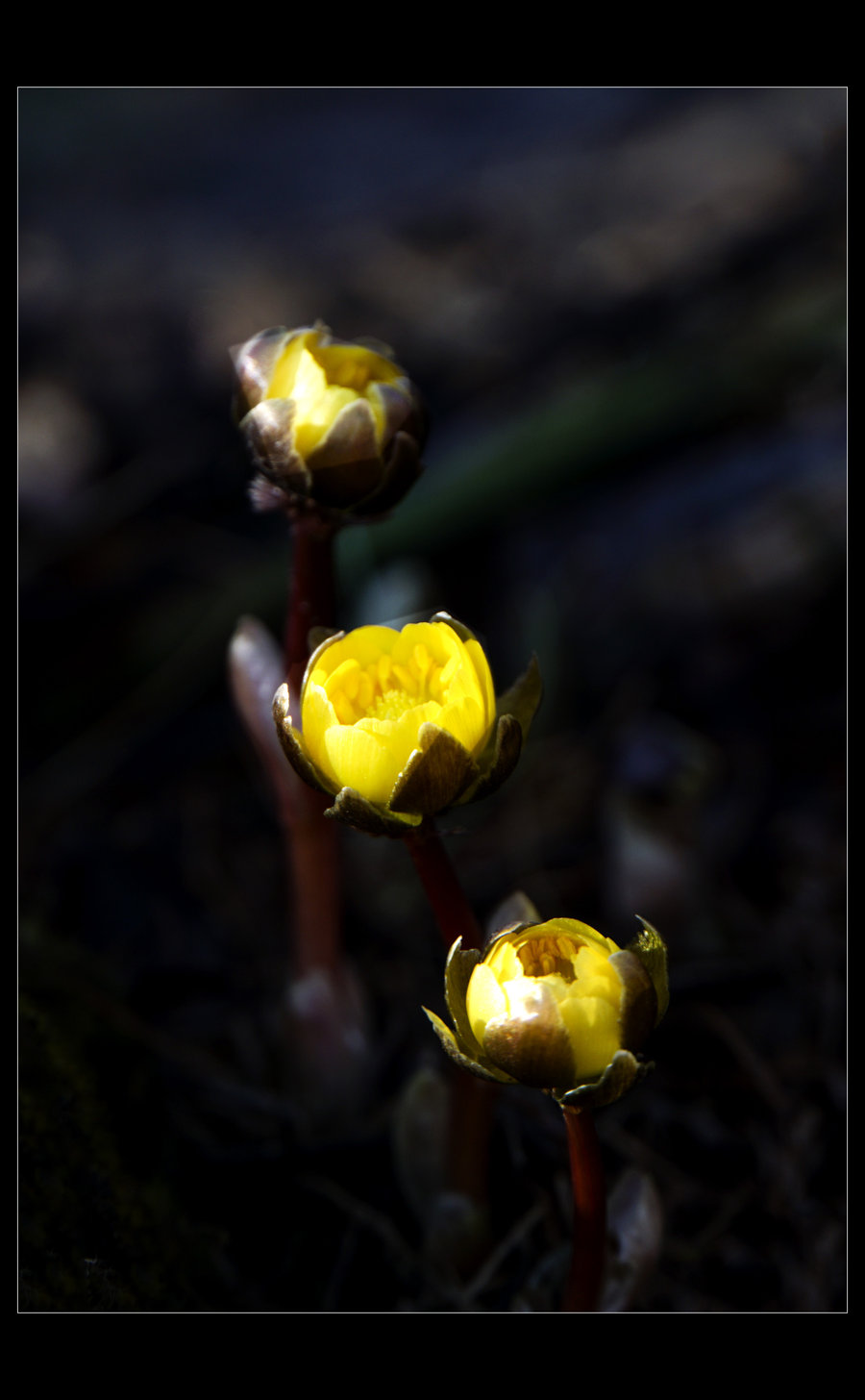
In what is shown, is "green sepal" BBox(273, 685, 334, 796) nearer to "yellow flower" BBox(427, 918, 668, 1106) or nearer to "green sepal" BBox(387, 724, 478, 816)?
"green sepal" BBox(387, 724, 478, 816)

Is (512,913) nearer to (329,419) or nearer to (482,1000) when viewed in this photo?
(482,1000)

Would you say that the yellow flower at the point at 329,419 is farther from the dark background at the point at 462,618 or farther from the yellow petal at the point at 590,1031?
the yellow petal at the point at 590,1031

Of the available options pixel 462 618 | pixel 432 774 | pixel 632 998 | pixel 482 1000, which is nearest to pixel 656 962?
pixel 632 998

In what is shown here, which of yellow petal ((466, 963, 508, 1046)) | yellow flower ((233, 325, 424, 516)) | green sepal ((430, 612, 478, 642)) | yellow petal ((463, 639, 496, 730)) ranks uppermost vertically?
yellow flower ((233, 325, 424, 516))

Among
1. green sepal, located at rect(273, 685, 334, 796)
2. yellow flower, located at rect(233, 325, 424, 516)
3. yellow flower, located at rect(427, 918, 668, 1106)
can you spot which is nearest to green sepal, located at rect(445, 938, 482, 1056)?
yellow flower, located at rect(427, 918, 668, 1106)

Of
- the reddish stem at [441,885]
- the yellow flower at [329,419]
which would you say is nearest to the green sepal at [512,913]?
the reddish stem at [441,885]

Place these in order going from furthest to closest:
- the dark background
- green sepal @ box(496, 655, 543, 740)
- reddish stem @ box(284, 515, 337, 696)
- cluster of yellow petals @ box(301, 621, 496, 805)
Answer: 1. the dark background
2. reddish stem @ box(284, 515, 337, 696)
3. green sepal @ box(496, 655, 543, 740)
4. cluster of yellow petals @ box(301, 621, 496, 805)
